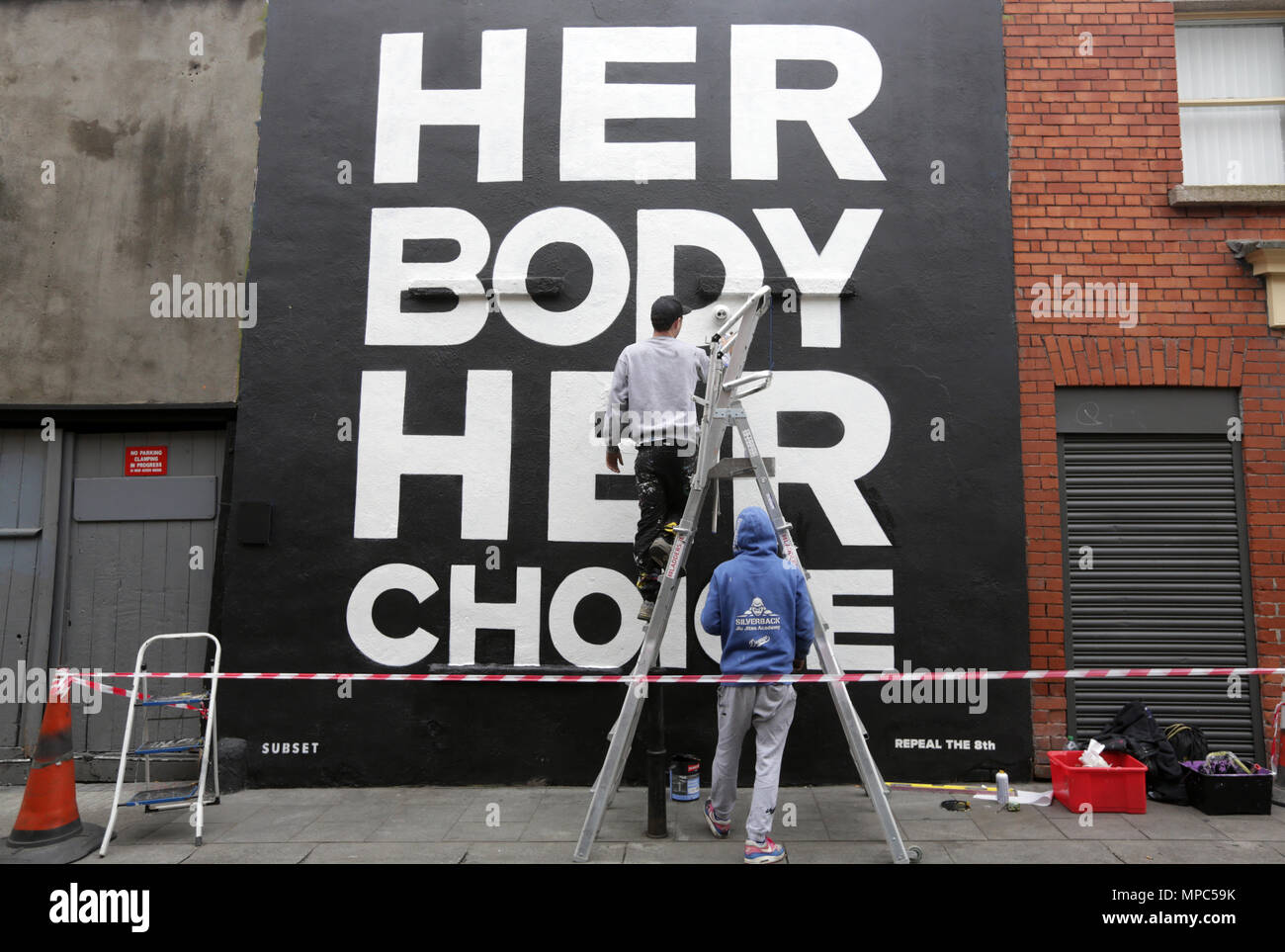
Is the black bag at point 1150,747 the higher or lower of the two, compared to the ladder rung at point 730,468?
lower

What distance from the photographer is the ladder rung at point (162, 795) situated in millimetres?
5871

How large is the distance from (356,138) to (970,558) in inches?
236

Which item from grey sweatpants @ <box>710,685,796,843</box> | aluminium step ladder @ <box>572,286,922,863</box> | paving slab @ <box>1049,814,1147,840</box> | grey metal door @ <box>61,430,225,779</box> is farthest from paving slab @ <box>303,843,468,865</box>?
paving slab @ <box>1049,814,1147,840</box>

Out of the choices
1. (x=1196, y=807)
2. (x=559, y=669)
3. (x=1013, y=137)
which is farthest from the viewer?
(x=1013, y=137)

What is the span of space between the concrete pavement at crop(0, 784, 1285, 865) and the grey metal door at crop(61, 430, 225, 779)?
103cm

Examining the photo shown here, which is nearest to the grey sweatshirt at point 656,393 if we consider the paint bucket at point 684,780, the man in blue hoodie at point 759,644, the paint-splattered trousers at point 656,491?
the paint-splattered trousers at point 656,491

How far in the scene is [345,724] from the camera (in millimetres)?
6738

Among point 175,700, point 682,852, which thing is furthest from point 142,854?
point 682,852

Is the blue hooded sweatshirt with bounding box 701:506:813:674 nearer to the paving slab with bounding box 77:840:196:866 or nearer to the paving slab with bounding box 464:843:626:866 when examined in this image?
the paving slab with bounding box 464:843:626:866

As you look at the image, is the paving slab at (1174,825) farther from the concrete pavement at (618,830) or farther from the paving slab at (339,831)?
the paving slab at (339,831)

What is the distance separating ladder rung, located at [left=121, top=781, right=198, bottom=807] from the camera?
5.87 metres

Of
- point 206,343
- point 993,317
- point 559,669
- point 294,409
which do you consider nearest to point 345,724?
point 559,669

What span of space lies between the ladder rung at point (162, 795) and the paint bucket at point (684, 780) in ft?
10.8

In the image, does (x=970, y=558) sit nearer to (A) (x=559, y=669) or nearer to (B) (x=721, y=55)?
(A) (x=559, y=669)
